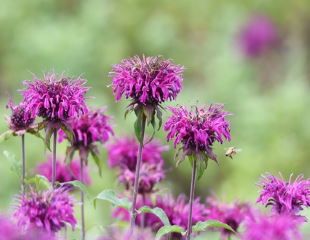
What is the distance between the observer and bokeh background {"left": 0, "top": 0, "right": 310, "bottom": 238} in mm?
5234

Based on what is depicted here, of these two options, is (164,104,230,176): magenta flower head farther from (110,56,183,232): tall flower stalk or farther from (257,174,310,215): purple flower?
(257,174,310,215): purple flower

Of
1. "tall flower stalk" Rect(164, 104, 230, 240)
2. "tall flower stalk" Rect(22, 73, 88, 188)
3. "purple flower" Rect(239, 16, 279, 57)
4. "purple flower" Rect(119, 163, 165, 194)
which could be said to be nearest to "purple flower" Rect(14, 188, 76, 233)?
"tall flower stalk" Rect(22, 73, 88, 188)

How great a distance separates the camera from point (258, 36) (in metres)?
6.70

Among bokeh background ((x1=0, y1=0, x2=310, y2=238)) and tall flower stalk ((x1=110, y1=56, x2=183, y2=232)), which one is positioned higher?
bokeh background ((x1=0, y1=0, x2=310, y2=238))

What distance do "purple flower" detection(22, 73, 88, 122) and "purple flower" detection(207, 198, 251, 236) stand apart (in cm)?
48

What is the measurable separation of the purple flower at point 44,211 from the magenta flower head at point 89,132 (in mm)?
284

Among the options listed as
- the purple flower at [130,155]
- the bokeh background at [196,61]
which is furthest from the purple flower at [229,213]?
the bokeh background at [196,61]

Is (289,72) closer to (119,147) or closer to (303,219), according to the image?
(119,147)

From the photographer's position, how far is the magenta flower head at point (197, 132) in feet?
5.79

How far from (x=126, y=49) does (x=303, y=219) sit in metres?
5.19

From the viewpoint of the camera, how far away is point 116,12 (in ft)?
23.5

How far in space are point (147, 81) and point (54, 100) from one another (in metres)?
0.22

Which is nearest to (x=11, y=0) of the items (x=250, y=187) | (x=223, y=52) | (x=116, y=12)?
(x=116, y=12)

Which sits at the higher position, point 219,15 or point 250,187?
point 219,15
